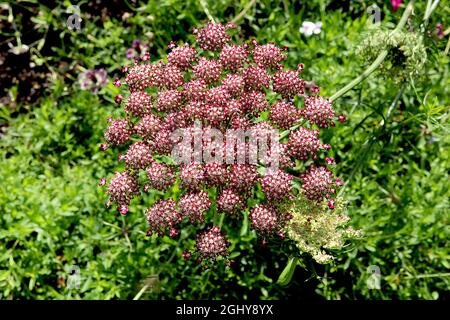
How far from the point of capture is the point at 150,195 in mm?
4371

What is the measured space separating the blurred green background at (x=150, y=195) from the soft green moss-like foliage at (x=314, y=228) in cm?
92

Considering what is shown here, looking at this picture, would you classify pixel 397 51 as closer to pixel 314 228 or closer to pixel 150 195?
pixel 314 228

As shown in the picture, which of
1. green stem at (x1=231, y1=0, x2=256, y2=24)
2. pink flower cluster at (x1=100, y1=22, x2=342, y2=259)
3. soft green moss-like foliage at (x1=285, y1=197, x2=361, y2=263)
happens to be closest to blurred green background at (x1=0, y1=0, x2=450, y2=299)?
green stem at (x1=231, y1=0, x2=256, y2=24)

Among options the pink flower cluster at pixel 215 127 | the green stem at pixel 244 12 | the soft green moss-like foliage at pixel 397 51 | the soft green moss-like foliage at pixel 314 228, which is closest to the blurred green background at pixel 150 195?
the green stem at pixel 244 12

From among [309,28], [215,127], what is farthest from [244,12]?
[215,127]

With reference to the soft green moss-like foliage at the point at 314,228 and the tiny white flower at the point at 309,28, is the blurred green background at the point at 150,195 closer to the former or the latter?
the tiny white flower at the point at 309,28

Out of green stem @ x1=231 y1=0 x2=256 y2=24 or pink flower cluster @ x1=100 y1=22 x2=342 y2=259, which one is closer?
pink flower cluster @ x1=100 y1=22 x2=342 y2=259

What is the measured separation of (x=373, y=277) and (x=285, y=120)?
191 cm

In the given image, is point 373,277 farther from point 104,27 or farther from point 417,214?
point 104,27

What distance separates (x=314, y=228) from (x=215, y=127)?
810 millimetres

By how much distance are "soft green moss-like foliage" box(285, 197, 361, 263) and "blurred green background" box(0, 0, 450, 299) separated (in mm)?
916

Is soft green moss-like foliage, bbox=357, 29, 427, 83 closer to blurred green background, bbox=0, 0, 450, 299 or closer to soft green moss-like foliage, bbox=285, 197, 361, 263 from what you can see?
blurred green background, bbox=0, 0, 450, 299

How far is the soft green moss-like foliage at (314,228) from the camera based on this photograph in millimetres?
2918

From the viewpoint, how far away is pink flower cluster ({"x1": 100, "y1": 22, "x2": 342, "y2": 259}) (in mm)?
2871
